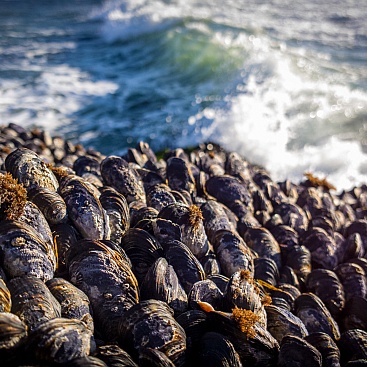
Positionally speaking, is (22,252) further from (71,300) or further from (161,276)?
(161,276)

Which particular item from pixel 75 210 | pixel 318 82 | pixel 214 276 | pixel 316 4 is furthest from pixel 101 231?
pixel 316 4

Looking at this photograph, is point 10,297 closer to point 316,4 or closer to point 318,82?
point 318,82

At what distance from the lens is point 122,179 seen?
494cm

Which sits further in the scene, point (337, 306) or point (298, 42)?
point (298, 42)

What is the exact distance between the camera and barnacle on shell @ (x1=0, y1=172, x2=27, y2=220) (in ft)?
11.2

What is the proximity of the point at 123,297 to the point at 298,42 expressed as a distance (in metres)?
15.8

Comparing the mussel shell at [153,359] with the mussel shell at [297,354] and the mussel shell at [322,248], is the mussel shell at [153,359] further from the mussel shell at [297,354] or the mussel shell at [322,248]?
the mussel shell at [322,248]

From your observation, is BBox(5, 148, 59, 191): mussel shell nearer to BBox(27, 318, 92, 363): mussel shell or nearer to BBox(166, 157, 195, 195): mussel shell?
BBox(27, 318, 92, 363): mussel shell

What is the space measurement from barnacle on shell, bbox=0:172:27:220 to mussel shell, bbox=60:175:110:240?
1.58ft

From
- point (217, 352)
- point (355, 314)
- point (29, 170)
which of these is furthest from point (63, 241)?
point (355, 314)

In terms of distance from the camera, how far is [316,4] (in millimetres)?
22453

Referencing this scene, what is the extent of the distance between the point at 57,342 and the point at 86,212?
1376 mm

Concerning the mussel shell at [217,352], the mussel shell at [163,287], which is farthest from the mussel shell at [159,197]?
the mussel shell at [217,352]

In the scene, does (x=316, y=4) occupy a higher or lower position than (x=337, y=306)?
higher
